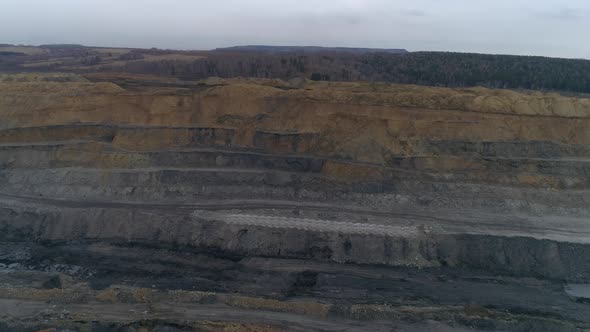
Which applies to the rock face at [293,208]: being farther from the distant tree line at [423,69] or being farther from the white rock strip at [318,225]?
the distant tree line at [423,69]

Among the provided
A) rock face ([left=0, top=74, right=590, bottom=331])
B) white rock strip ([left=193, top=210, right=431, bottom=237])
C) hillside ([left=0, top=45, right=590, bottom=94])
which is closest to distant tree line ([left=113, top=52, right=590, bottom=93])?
hillside ([left=0, top=45, right=590, bottom=94])

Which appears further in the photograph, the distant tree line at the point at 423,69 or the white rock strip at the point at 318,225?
the distant tree line at the point at 423,69

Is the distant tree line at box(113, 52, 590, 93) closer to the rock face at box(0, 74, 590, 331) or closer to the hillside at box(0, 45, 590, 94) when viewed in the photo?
the hillside at box(0, 45, 590, 94)

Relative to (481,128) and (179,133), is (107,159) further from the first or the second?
(481,128)

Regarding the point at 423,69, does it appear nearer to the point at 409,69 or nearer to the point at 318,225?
the point at 409,69

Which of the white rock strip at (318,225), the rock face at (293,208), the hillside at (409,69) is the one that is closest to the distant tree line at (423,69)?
the hillside at (409,69)

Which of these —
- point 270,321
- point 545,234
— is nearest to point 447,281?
point 545,234
